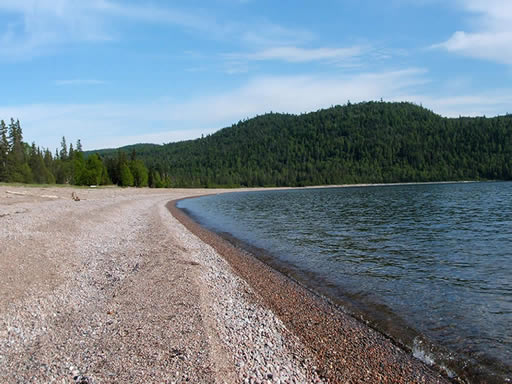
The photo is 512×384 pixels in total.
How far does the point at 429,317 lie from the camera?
10422mm

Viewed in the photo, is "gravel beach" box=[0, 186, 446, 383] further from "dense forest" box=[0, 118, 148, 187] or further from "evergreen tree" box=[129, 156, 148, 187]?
"evergreen tree" box=[129, 156, 148, 187]

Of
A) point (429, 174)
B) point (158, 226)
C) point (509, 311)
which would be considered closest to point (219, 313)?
point (509, 311)

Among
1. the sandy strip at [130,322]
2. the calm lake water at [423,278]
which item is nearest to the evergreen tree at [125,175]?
the calm lake water at [423,278]

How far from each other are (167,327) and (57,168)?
375 feet

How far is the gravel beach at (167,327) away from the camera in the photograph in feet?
21.6

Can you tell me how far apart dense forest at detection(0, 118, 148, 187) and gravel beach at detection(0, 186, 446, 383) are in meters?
77.1

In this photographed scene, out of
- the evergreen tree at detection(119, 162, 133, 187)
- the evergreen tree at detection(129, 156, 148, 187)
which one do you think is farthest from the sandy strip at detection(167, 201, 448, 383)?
the evergreen tree at detection(129, 156, 148, 187)

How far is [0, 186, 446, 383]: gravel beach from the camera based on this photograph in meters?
6.59

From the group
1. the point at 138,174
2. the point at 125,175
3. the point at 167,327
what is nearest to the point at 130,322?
the point at 167,327

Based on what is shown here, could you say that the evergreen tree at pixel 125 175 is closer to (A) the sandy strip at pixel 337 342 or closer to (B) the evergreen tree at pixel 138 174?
(B) the evergreen tree at pixel 138 174

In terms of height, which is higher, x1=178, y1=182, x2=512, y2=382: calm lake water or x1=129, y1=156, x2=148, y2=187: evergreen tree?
x1=129, y1=156, x2=148, y2=187: evergreen tree

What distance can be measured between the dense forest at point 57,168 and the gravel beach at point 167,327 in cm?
7707

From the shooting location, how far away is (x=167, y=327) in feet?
27.4

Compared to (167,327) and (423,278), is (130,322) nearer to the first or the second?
(167,327)
